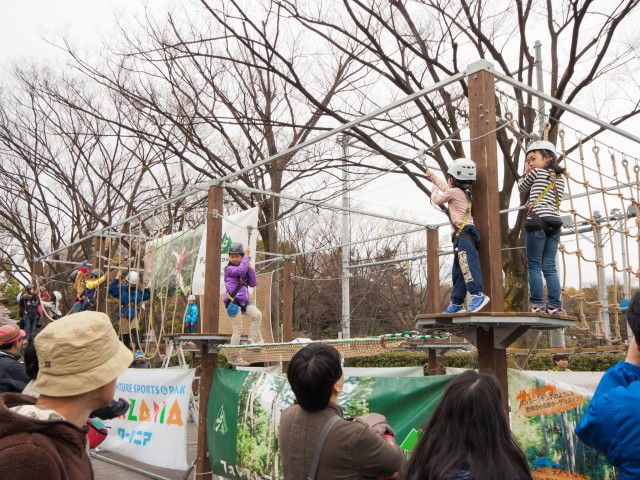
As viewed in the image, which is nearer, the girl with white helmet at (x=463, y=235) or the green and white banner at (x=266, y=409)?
the girl with white helmet at (x=463, y=235)

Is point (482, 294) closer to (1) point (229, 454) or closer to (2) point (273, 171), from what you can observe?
(1) point (229, 454)

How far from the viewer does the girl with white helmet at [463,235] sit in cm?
426

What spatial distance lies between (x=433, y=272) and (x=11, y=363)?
6.85 metres

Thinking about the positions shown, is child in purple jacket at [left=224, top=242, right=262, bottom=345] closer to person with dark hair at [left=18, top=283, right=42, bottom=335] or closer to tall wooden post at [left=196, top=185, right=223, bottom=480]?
tall wooden post at [left=196, top=185, right=223, bottom=480]

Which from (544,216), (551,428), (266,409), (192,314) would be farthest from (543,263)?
(192,314)

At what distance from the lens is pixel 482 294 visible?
4.25 meters

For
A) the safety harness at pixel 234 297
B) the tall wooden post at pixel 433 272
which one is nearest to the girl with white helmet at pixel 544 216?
the tall wooden post at pixel 433 272

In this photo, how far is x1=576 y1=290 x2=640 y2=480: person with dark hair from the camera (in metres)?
2.18

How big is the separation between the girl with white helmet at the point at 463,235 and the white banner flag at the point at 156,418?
394 cm

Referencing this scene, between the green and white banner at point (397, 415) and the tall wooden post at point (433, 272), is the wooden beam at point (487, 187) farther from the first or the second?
the tall wooden post at point (433, 272)

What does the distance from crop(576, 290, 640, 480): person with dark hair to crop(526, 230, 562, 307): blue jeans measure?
2.31 metres

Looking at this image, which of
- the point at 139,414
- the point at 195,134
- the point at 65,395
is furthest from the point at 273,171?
the point at 65,395

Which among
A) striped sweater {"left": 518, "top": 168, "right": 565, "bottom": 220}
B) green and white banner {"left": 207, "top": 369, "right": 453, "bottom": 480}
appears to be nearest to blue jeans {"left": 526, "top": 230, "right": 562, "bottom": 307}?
striped sweater {"left": 518, "top": 168, "right": 565, "bottom": 220}

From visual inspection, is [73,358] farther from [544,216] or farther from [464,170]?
[544,216]
